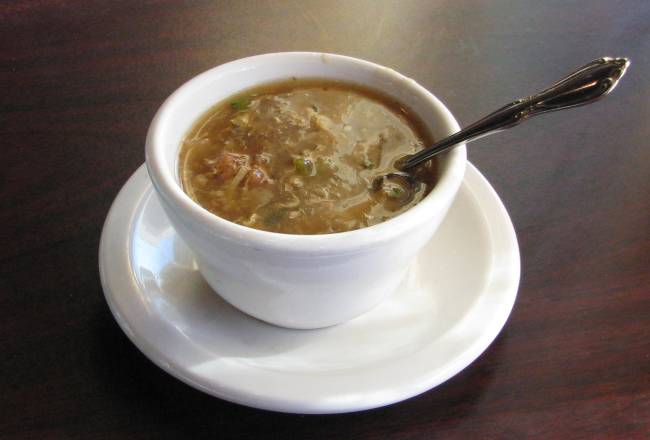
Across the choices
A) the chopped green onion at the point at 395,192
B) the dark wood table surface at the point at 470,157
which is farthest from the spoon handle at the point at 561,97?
the dark wood table surface at the point at 470,157

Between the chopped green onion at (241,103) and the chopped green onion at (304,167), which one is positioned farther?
the chopped green onion at (241,103)

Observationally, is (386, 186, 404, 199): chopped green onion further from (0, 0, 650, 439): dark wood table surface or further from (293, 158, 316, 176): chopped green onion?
(0, 0, 650, 439): dark wood table surface

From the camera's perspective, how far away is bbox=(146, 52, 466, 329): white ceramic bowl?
1.16m

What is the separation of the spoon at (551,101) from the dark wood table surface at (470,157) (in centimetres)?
52

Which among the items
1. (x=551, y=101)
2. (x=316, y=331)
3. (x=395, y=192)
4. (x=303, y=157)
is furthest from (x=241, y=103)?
(x=551, y=101)

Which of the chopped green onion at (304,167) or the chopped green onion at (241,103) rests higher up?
the chopped green onion at (304,167)

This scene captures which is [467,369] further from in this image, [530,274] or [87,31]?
[87,31]

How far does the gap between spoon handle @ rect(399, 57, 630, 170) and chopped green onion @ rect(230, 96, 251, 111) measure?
0.57 metres

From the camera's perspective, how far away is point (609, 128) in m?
2.30

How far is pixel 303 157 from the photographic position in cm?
149

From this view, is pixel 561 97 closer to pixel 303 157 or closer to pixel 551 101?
pixel 551 101

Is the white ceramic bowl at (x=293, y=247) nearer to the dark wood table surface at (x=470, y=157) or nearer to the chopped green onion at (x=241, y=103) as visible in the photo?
the chopped green onion at (x=241, y=103)

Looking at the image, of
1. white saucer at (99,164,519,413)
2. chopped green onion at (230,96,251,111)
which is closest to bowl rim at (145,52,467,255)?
chopped green onion at (230,96,251,111)

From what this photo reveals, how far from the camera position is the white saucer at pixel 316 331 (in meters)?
1.23
